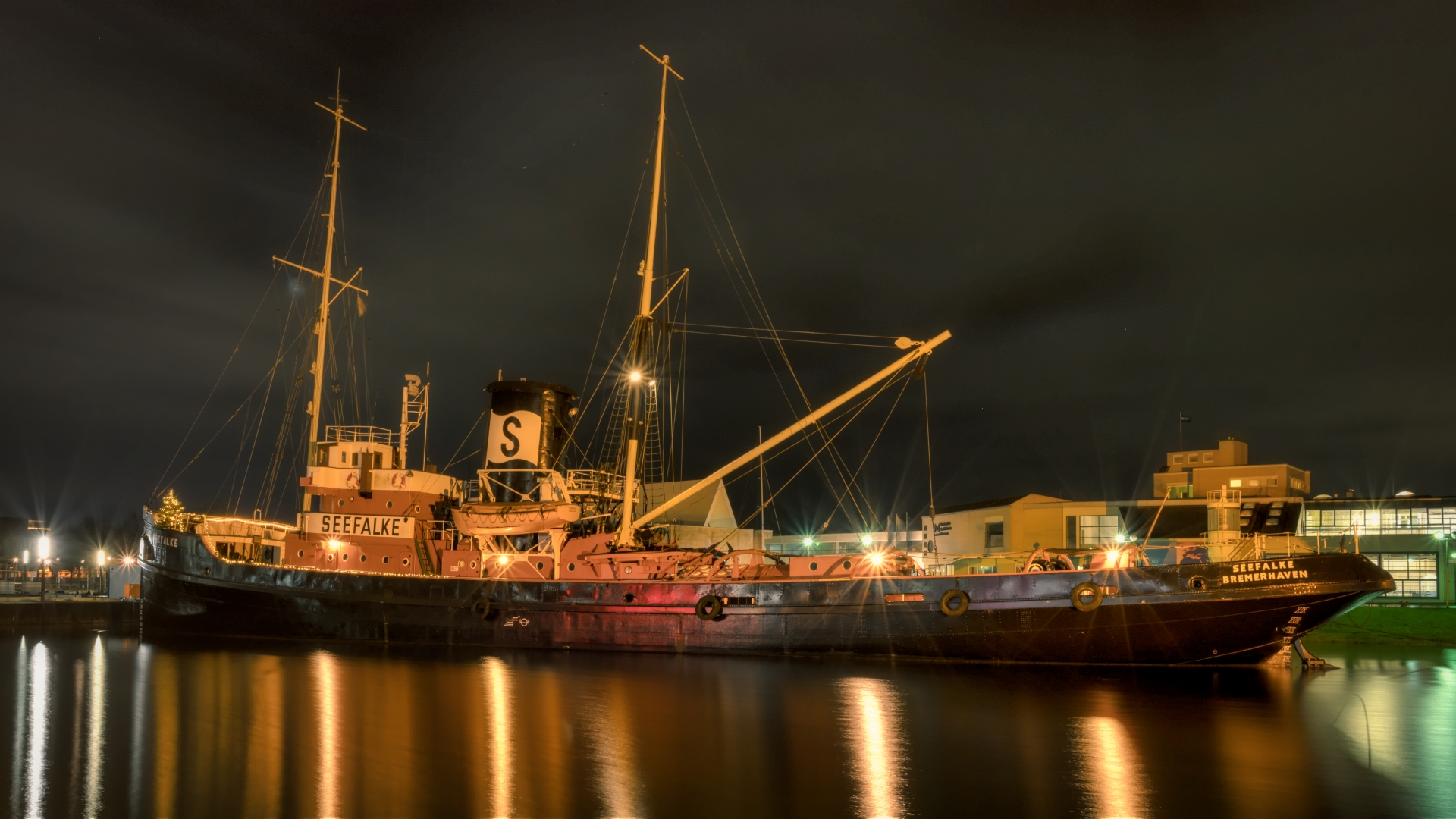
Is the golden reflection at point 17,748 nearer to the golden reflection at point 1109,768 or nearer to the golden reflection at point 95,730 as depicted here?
the golden reflection at point 95,730

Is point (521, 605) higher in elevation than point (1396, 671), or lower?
higher

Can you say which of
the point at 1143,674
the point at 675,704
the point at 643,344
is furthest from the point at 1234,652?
the point at 643,344

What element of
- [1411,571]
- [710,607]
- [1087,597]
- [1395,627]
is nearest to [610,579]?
[710,607]

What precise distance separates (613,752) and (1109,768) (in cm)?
655

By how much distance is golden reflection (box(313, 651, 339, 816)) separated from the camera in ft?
33.5

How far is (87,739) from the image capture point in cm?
1400

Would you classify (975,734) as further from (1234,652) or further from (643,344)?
(643,344)

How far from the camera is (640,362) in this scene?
27.2m

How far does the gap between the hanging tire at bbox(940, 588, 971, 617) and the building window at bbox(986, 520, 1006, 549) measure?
92.3 feet

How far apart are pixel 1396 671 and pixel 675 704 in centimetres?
1936

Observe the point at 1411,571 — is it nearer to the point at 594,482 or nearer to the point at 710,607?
the point at 710,607

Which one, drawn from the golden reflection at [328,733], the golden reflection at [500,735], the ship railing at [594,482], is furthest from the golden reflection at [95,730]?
the ship railing at [594,482]

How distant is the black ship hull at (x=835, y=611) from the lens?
20.5m

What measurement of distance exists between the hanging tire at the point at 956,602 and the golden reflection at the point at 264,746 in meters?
14.5
